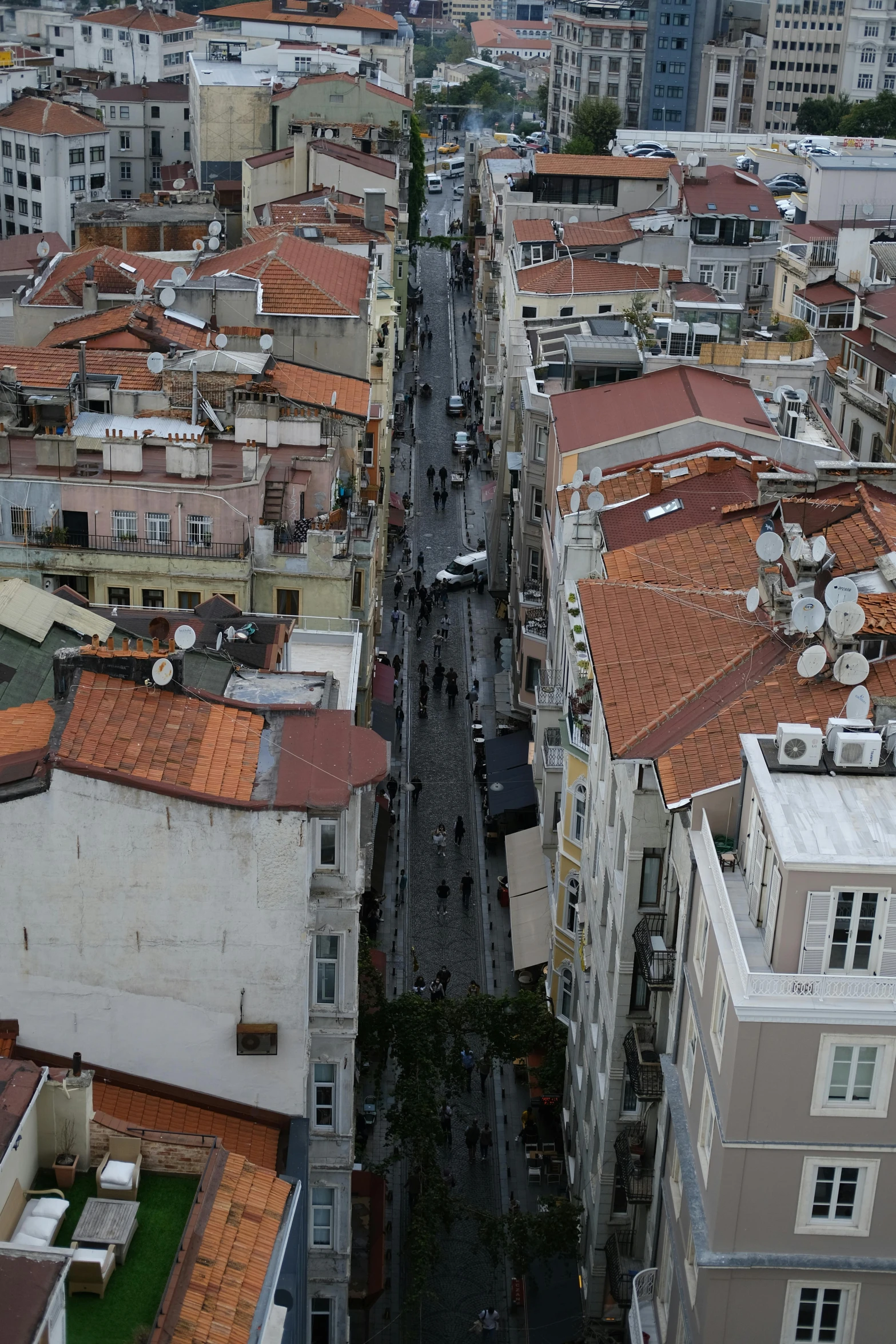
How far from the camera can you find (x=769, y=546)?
45500mm

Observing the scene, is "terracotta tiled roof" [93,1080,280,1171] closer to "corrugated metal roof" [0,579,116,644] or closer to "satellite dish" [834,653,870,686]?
"corrugated metal roof" [0,579,116,644]

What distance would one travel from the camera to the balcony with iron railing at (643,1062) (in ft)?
135

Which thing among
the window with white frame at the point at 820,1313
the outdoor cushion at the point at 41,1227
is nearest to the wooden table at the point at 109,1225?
the outdoor cushion at the point at 41,1227

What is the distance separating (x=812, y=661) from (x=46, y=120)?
131m

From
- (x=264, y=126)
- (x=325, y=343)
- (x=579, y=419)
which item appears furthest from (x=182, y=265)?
(x=264, y=126)

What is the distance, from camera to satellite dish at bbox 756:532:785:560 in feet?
149

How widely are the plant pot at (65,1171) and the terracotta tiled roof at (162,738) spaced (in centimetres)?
747

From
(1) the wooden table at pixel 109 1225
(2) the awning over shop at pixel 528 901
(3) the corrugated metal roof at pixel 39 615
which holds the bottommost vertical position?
(2) the awning over shop at pixel 528 901

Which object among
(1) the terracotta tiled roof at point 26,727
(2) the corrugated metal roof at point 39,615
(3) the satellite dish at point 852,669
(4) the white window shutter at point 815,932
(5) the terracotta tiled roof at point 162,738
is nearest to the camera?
(4) the white window shutter at point 815,932

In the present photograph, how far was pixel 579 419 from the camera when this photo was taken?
70.2 m

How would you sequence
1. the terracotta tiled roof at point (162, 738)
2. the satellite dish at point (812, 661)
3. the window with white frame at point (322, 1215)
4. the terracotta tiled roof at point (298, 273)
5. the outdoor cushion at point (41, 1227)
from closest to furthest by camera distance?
the outdoor cushion at point (41, 1227) → the terracotta tiled roof at point (162, 738) → the satellite dish at point (812, 661) → the window with white frame at point (322, 1215) → the terracotta tiled roof at point (298, 273)

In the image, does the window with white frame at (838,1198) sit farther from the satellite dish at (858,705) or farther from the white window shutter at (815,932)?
the satellite dish at (858,705)

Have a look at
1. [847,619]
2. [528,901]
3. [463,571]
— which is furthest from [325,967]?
[463,571]

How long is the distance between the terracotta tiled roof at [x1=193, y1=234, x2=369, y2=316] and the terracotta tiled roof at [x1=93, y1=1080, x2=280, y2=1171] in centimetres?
4877
